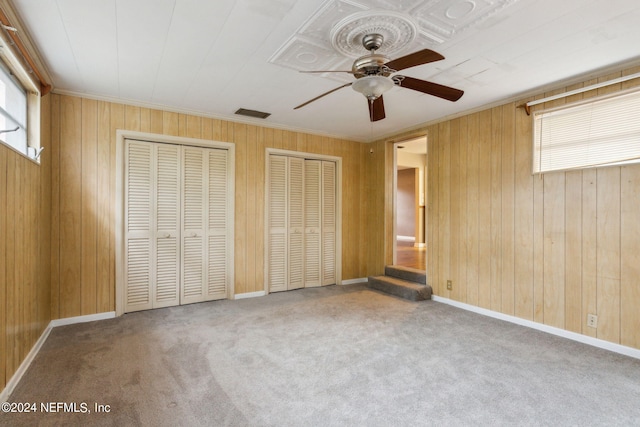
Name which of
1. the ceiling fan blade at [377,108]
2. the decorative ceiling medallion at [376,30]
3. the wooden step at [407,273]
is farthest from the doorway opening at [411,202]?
the decorative ceiling medallion at [376,30]

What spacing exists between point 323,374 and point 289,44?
247cm

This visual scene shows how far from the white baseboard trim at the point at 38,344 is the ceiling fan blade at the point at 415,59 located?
3.15 meters

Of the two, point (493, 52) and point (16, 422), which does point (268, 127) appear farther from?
point (16, 422)

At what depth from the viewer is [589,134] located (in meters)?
2.92

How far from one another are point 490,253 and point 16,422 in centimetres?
425

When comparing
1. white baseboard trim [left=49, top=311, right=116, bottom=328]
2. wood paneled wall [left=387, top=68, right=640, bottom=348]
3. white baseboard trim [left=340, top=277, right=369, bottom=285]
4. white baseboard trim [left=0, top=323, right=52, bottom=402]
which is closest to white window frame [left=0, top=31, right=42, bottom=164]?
white baseboard trim [left=0, top=323, right=52, bottom=402]

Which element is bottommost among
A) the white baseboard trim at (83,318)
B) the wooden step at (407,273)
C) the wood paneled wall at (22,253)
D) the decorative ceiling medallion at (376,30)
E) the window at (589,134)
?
the white baseboard trim at (83,318)

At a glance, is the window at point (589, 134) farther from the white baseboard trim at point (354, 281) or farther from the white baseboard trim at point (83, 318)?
the white baseboard trim at point (83, 318)

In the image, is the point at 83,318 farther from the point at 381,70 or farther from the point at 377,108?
the point at 381,70

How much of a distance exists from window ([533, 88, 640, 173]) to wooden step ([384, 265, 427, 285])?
2013mm

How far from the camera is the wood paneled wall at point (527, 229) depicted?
2.74 metres

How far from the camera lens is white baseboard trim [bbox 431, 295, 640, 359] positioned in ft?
8.82

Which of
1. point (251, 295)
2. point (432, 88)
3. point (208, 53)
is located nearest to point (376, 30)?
point (432, 88)

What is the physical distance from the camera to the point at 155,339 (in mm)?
2924
